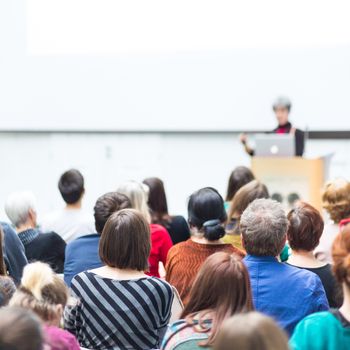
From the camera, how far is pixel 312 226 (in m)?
3.16

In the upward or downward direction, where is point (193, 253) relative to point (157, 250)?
upward

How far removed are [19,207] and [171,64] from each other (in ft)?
12.5

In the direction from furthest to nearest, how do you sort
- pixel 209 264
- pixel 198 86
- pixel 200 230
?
pixel 198 86, pixel 200 230, pixel 209 264

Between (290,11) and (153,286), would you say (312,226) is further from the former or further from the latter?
(290,11)

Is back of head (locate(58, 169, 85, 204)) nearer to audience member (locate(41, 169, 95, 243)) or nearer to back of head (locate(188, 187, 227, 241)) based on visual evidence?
audience member (locate(41, 169, 95, 243))

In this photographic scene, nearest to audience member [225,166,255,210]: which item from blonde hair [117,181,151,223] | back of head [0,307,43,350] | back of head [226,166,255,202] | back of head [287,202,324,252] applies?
back of head [226,166,255,202]

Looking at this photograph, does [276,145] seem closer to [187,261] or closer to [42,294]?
[187,261]

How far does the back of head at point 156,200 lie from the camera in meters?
4.60

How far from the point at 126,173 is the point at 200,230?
15.3ft

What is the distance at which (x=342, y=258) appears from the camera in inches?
80.4

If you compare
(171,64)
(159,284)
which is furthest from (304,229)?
(171,64)

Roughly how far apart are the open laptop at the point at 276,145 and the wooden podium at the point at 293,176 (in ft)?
0.28

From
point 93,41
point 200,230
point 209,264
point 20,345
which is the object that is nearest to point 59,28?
point 93,41

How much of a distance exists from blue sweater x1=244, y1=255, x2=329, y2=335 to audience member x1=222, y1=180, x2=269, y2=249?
1.04 m
